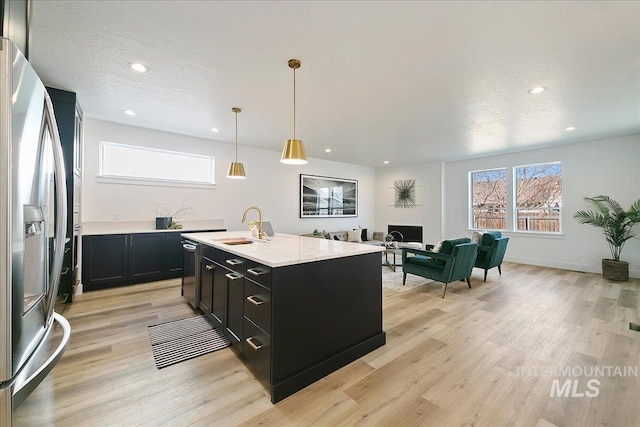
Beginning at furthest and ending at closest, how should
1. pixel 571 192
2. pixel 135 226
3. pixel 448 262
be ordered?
pixel 571 192 → pixel 135 226 → pixel 448 262

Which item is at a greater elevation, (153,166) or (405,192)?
(153,166)

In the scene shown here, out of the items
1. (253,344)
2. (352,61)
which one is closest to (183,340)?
(253,344)

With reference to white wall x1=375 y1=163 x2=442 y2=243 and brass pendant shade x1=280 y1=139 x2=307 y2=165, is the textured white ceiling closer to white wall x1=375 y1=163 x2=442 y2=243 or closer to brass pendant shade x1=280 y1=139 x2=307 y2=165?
brass pendant shade x1=280 y1=139 x2=307 y2=165

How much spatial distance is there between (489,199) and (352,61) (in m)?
5.88

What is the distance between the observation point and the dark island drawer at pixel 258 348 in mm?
1787

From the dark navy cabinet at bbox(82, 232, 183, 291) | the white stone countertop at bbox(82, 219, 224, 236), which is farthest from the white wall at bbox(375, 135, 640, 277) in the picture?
the dark navy cabinet at bbox(82, 232, 183, 291)

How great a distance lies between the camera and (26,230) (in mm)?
842

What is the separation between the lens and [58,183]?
1081mm

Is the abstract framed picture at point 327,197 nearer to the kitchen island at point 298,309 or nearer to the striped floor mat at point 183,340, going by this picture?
the striped floor mat at point 183,340

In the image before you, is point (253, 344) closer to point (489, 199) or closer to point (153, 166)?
point (153, 166)

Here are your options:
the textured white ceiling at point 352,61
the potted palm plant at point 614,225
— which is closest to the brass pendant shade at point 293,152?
the textured white ceiling at point 352,61

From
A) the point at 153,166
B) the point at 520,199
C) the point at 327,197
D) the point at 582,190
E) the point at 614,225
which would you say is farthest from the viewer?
the point at 327,197

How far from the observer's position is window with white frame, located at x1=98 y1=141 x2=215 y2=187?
14.5ft

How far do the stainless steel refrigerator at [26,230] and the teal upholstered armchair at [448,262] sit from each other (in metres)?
3.87
